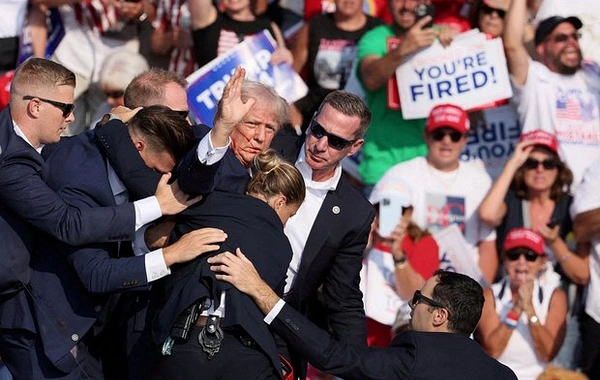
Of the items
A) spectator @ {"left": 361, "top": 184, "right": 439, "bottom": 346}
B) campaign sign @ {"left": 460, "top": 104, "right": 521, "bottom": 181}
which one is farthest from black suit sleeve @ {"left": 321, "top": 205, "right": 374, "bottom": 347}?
campaign sign @ {"left": 460, "top": 104, "right": 521, "bottom": 181}

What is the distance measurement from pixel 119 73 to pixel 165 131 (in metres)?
3.16

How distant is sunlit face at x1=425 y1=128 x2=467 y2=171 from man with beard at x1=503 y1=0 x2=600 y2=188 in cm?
56

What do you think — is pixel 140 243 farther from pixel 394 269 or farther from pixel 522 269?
pixel 522 269

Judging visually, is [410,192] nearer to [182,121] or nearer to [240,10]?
[240,10]

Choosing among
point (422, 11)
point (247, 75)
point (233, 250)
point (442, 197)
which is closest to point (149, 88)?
point (233, 250)

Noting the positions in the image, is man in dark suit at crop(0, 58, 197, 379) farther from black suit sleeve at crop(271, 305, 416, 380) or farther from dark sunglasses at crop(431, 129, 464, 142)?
dark sunglasses at crop(431, 129, 464, 142)

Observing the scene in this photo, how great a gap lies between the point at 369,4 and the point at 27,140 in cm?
459

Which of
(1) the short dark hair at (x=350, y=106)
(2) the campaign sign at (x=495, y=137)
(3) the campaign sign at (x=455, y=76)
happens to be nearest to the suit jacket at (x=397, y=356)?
(1) the short dark hair at (x=350, y=106)

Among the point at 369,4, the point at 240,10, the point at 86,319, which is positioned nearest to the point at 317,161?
the point at 86,319

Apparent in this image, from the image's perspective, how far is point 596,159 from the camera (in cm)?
916

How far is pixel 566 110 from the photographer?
9.34 meters

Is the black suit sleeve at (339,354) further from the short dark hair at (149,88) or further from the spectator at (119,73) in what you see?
the spectator at (119,73)

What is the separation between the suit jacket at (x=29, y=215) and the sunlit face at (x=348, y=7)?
3.86 metres

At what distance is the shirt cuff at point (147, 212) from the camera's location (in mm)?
5898
